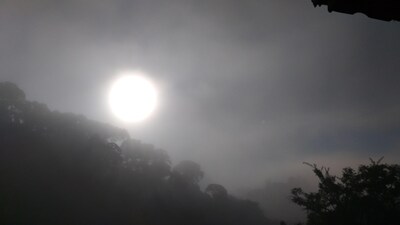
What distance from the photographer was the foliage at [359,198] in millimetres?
25469

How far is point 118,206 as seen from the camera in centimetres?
7825

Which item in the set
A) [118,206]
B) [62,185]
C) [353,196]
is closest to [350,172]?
[353,196]

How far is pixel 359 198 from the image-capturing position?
2633cm

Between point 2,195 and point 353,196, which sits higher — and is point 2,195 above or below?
above

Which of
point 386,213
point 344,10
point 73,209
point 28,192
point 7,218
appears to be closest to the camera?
point 344,10

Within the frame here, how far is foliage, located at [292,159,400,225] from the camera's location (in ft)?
83.6

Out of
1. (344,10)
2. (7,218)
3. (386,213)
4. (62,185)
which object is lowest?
(344,10)

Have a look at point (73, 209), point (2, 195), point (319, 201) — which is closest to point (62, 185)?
point (73, 209)

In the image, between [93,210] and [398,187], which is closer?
[398,187]

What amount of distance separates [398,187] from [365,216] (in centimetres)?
410

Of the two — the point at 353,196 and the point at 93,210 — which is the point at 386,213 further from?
the point at 93,210

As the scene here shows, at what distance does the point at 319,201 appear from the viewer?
91.8ft

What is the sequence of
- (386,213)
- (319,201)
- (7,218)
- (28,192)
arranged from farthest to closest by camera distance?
(28,192) < (7,218) < (319,201) < (386,213)

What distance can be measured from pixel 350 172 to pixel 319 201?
4287 mm
